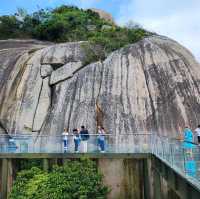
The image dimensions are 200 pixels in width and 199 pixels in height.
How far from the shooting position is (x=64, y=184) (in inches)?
718

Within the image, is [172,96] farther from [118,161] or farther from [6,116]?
[6,116]

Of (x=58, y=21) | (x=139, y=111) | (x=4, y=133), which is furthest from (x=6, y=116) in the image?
(x=58, y=21)

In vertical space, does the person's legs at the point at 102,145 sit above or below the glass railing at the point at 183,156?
above

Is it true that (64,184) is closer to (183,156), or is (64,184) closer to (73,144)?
(73,144)

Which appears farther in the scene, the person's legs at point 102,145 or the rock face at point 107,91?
the rock face at point 107,91

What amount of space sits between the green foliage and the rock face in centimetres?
409

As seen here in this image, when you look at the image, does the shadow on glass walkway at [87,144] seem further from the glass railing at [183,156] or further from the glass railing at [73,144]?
Answer: the glass railing at [183,156]

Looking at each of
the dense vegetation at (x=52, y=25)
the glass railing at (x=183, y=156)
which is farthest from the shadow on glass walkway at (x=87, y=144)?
the dense vegetation at (x=52, y=25)

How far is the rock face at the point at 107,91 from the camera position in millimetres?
23203

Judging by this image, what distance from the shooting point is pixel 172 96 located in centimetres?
2417

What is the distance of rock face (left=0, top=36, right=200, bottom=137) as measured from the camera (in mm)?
23203

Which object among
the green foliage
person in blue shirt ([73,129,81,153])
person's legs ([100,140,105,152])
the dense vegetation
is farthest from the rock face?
the dense vegetation

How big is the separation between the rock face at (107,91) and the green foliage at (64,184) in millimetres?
A: 4094

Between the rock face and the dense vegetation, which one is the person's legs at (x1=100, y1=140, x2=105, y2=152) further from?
the dense vegetation
